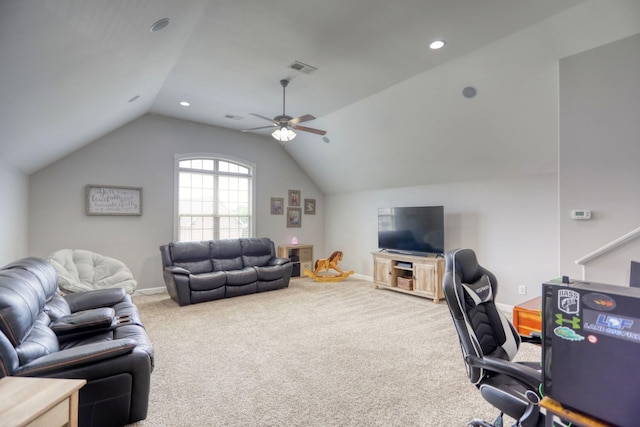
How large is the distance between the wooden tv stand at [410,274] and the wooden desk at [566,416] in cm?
412

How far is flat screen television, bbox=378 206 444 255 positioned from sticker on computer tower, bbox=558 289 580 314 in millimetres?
4507

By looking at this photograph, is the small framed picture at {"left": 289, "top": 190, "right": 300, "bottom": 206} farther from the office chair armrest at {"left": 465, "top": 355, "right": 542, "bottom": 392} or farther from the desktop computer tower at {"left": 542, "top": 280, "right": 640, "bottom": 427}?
the desktop computer tower at {"left": 542, "top": 280, "right": 640, "bottom": 427}

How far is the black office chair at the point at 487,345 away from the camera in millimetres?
1462

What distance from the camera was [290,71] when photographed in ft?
12.5

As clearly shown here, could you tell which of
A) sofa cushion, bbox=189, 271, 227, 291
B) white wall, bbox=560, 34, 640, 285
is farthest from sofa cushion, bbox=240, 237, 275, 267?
white wall, bbox=560, 34, 640, 285

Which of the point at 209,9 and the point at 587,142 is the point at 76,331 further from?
the point at 587,142

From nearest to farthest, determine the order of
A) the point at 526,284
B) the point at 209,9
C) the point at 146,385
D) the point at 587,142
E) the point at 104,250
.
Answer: the point at 146,385
the point at 209,9
the point at 587,142
the point at 526,284
the point at 104,250

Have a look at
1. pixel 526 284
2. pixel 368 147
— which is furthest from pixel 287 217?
pixel 526 284

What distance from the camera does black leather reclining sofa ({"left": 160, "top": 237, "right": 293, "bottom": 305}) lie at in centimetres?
492

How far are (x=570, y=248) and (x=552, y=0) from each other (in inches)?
86.5

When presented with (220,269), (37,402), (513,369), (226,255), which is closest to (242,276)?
(220,269)

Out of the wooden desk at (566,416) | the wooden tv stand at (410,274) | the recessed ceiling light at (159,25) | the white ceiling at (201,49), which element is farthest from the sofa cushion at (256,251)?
the wooden desk at (566,416)

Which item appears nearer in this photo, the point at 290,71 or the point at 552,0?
the point at 552,0

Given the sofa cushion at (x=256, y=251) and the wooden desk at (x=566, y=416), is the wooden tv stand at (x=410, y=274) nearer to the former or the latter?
the sofa cushion at (x=256, y=251)
